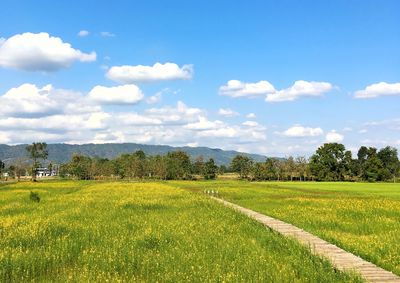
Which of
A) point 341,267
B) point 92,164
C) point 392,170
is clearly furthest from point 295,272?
point 92,164

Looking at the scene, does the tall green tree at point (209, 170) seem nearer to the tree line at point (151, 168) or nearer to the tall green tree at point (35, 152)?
the tree line at point (151, 168)

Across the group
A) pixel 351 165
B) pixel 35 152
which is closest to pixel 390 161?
pixel 351 165

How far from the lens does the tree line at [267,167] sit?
493 feet

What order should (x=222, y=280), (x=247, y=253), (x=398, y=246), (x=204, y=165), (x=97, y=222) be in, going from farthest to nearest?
(x=204, y=165) → (x=97, y=222) → (x=398, y=246) → (x=247, y=253) → (x=222, y=280)

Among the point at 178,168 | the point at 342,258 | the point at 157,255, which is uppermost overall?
the point at 342,258

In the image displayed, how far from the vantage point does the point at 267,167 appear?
6658 inches

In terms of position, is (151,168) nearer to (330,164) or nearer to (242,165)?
(242,165)

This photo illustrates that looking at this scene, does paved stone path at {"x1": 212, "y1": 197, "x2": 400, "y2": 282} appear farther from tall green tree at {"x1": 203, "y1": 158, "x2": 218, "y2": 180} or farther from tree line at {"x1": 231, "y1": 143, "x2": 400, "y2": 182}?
tall green tree at {"x1": 203, "y1": 158, "x2": 218, "y2": 180}

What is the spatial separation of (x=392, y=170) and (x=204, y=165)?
7202 centimetres

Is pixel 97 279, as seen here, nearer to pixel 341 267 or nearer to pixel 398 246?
pixel 341 267

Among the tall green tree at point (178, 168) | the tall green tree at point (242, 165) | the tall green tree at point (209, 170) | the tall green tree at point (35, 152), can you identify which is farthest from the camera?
the tall green tree at point (242, 165)

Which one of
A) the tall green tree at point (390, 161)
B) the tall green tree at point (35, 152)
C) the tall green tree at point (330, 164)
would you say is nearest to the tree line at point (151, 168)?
the tall green tree at point (35, 152)

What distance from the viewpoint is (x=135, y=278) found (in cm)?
1111

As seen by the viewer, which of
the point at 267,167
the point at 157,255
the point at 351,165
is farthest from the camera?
the point at 267,167
